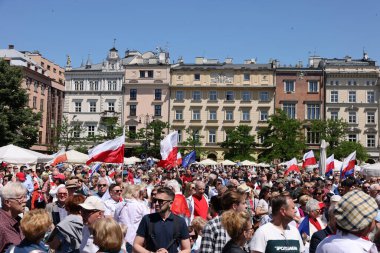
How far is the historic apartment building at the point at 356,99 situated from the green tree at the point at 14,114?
132 feet

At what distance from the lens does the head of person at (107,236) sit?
192 inches

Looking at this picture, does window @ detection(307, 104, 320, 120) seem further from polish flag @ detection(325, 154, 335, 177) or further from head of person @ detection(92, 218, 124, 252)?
head of person @ detection(92, 218, 124, 252)

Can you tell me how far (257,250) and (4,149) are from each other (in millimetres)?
18487

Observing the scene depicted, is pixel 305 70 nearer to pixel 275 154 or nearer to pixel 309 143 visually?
pixel 309 143

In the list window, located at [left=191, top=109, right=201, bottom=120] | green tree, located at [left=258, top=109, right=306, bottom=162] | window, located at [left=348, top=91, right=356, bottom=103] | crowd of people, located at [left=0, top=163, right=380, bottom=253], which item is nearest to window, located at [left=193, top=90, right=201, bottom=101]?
window, located at [left=191, top=109, right=201, bottom=120]

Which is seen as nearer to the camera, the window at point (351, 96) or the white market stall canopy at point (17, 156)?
the white market stall canopy at point (17, 156)

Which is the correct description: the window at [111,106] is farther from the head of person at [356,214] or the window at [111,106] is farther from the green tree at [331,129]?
the head of person at [356,214]

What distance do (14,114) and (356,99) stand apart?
146 ft

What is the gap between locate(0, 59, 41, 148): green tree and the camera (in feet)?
153

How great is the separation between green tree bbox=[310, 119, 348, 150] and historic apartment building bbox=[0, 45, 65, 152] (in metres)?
33.5

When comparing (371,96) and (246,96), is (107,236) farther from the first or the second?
(371,96)

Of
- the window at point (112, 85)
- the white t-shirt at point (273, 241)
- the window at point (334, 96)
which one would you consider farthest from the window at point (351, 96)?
the white t-shirt at point (273, 241)

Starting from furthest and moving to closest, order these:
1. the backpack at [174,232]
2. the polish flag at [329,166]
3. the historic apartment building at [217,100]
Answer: the historic apartment building at [217,100], the polish flag at [329,166], the backpack at [174,232]

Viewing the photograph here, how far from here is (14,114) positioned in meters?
47.6
